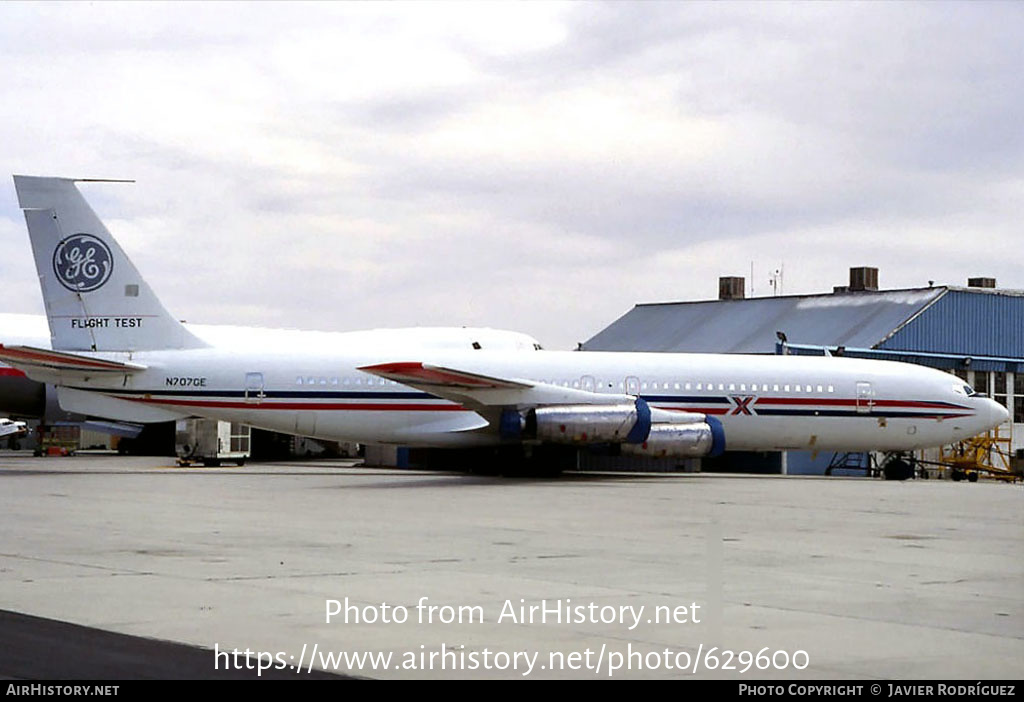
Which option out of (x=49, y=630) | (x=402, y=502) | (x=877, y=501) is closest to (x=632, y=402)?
(x=877, y=501)

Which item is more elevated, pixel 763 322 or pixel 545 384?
pixel 763 322

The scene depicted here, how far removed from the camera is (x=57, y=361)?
119 feet

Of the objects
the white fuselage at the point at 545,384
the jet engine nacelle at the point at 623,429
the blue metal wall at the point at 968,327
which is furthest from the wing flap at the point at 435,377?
the blue metal wall at the point at 968,327

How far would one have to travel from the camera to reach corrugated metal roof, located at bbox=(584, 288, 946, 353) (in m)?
56.8

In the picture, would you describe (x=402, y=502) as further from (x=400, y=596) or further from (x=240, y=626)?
(x=240, y=626)

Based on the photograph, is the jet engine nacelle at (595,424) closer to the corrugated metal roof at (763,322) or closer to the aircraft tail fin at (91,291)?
the aircraft tail fin at (91,291)

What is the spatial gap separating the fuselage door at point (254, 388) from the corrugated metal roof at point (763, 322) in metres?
25.8

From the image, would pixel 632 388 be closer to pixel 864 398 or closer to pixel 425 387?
pixel 425 387

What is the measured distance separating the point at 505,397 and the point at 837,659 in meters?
27.1

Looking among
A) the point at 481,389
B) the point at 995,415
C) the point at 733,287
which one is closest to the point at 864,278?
the point at 733,287

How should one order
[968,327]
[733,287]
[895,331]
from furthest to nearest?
[733,287] → [968,327] → [895,331]

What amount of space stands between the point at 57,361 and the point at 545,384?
12.8 m

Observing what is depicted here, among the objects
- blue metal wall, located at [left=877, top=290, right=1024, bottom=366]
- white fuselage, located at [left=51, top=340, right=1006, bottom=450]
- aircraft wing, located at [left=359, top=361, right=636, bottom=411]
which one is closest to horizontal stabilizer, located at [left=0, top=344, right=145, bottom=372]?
white fuselage, located at [left=51, top=340, right=1006, bottom=450]

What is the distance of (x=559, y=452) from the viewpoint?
38906 millimetres
